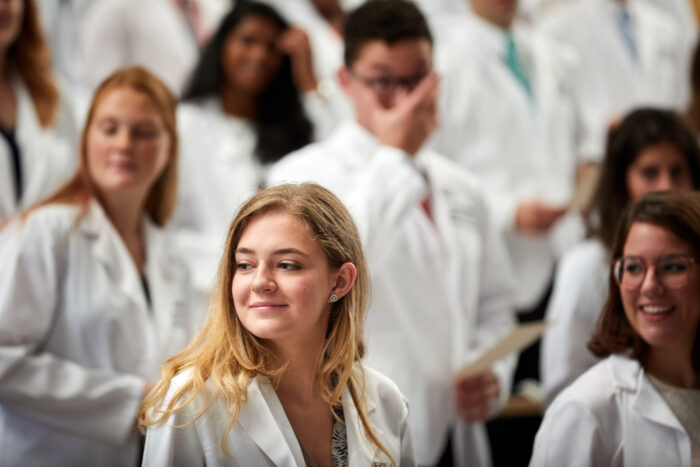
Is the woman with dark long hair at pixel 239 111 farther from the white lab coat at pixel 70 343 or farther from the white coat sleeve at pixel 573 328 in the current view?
the white coat sleeve at pixel 573 328

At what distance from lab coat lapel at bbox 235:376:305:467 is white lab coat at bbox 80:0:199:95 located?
217cm

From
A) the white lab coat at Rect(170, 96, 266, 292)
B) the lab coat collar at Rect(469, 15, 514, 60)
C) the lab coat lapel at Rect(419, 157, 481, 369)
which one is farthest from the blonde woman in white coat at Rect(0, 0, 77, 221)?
the lab coat collar at Rect(469, 15, 514, 60)

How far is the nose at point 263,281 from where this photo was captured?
142 cm

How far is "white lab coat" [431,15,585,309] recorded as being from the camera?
3207 mm

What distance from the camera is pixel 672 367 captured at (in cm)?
167

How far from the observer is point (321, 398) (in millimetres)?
1505

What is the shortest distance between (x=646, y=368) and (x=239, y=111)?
6.31ft

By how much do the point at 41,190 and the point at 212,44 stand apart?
0.90 m

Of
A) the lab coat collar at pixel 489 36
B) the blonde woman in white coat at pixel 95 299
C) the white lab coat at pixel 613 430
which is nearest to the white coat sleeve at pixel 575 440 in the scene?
the white lab coat at pixel 613 430

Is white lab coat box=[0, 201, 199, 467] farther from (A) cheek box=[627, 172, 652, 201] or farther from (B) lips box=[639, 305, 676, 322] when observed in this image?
(A) cheek box=[627, 172, 652, 201]

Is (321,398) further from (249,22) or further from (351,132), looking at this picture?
(249,22)

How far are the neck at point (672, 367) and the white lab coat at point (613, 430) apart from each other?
0.20 ft

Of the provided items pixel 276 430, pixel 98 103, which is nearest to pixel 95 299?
pixel 98 103

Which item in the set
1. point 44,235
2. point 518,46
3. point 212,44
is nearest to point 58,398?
point 44,235
